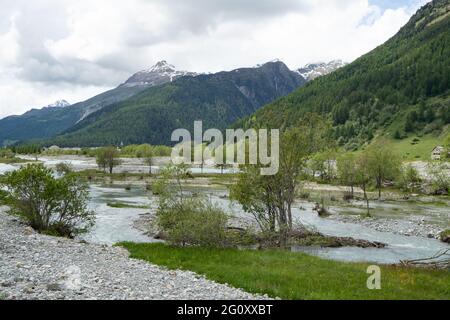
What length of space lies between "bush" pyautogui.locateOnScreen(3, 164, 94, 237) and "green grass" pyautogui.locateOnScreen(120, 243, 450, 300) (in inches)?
551

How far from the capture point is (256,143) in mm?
39562

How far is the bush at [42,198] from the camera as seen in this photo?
138 ft

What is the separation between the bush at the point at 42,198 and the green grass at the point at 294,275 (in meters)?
14.0

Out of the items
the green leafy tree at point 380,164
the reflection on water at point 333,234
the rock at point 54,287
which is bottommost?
the reflection on water at point 333,234

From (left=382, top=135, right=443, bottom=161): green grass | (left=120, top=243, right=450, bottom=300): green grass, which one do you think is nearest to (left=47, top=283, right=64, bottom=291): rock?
(left=120, top=243, right=450, bottom=300): green grass

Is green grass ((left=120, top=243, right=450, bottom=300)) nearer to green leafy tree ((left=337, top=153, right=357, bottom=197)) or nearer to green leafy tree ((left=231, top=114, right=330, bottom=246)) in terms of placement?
green leafy tree ((left=231, top=114, right=330, bottom=246))

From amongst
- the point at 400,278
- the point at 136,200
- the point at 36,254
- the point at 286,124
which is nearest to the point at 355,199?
the point at 136,200

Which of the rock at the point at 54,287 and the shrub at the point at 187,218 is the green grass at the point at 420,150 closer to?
the shrub at the point at 187,218

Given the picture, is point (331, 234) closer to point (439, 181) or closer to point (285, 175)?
point (285, 175)

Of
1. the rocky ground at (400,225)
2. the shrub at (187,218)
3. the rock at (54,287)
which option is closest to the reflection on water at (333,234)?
the rocky ground at (400,225)

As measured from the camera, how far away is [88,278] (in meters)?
21.2

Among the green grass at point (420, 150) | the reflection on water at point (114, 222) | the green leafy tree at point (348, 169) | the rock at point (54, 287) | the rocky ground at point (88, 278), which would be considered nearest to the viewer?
the rocky ground at point (88, 278)
